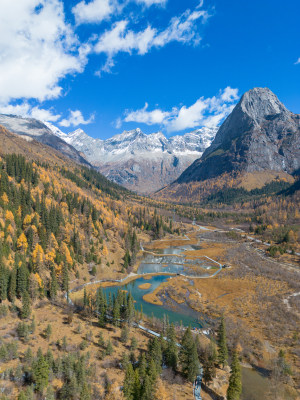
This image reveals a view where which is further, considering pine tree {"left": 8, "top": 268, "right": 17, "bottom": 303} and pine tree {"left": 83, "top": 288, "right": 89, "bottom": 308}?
pine tree {"left": 83, "top": 288, "right": 89, "bottom": 308}

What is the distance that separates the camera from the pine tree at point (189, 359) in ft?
130

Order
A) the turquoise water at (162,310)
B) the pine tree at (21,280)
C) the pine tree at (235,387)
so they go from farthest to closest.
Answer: the turquoise water at (162,310) < the pine tree at (21,280) < the pine tree at (235,387)

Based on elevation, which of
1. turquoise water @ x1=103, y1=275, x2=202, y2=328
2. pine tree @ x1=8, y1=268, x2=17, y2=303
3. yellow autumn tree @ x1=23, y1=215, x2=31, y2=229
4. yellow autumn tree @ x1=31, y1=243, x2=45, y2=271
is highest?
yellow autumn tree @ x1=23, y1=215, x2=31, y2=229

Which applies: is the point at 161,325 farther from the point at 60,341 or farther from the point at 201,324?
the point at 60,341

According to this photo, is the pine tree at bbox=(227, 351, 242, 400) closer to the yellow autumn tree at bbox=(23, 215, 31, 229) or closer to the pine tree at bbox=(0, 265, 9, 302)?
the pine tree at bbox=(0, 265, 9, 302)

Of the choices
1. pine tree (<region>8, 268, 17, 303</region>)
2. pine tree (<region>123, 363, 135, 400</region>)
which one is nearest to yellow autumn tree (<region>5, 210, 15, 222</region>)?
pine tree (<region>8, 268, 17, 303</region>)

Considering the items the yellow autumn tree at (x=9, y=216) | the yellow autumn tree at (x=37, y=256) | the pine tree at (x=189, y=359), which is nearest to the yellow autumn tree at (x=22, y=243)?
the yellow autumn tree at (x=37, y=256)

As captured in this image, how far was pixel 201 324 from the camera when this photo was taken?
62.0 metres

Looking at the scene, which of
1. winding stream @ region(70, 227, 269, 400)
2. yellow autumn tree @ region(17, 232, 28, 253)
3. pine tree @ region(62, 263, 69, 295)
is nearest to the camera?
winding stream @ region(70, 227, 269, 400)

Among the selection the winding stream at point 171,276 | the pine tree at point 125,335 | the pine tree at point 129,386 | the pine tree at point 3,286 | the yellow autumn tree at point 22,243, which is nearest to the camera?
the pine tree at point 129,386

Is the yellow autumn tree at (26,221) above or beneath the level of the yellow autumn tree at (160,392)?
above

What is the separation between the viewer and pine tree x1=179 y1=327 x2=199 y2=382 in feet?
130

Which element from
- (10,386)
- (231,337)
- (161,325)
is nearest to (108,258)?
(161,325)

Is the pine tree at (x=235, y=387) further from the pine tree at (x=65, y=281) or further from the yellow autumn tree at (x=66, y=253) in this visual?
the yellow autumn tree at (x=66, y=253)
